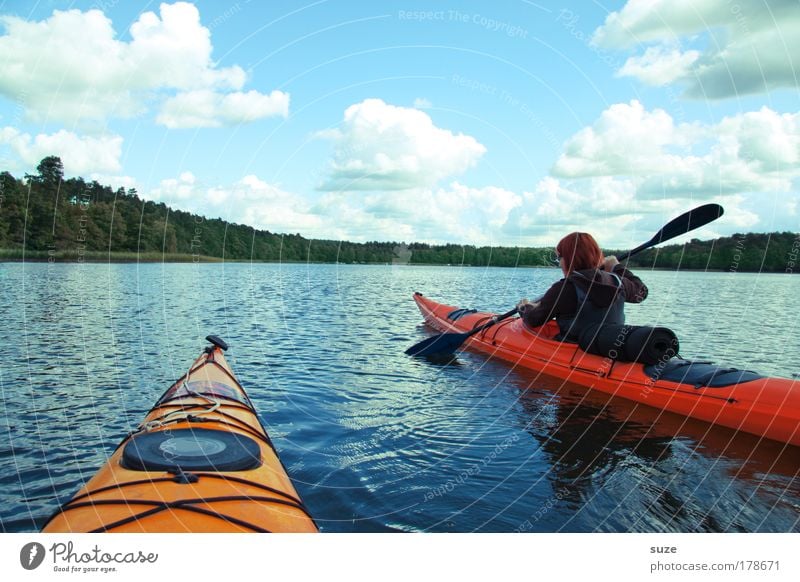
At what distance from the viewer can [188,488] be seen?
309 centimetres

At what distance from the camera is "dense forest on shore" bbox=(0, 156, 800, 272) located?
6555 millimetres

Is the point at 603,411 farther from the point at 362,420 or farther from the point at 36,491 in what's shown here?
the point at 36,491

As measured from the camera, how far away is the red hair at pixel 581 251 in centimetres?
731

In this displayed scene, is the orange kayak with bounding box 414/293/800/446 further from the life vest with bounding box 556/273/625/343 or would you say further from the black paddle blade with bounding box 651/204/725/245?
the black paddle blade with bounding box 651/204/725/245

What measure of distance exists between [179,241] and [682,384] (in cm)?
4683

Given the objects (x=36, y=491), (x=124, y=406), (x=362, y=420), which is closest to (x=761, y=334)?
(x=362, y=420)

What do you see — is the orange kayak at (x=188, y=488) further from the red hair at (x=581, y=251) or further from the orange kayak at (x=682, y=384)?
the orange kayak at (x=682, y=384)

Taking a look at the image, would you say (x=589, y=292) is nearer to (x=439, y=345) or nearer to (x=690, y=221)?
(x=690, y=221)

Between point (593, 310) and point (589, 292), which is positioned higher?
point (589, 292)

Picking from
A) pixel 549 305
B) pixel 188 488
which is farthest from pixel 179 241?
pixel 188 488

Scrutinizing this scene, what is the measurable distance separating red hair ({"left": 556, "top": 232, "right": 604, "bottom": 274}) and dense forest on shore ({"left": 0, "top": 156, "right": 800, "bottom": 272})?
2.66ft

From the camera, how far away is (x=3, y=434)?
5.72 m
